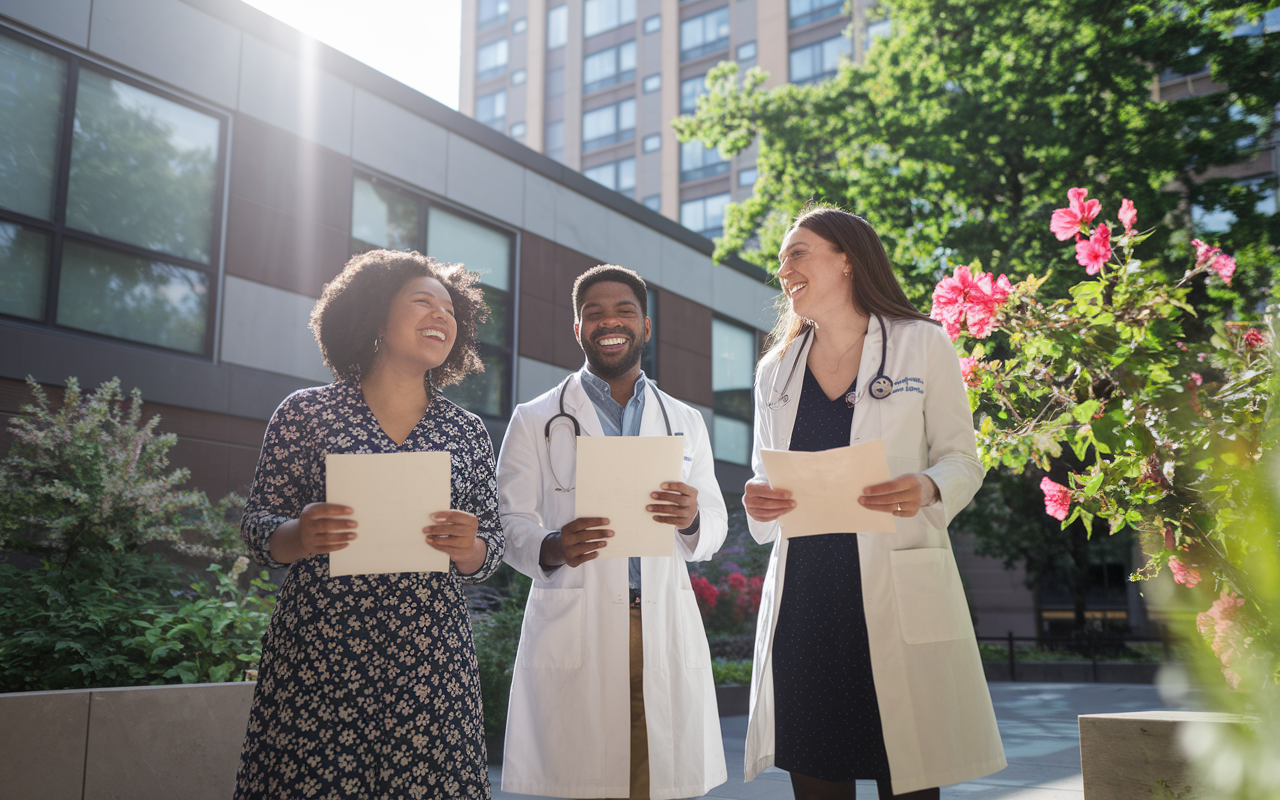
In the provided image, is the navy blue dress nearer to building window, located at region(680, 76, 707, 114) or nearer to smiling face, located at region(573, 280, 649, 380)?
smiling face, located at region(573, 280, 649, 380)

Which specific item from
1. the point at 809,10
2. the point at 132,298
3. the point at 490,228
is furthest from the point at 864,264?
the point at 809,10

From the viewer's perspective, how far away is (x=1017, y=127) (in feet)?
49.3

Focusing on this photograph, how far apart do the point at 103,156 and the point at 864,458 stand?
958 centimetres

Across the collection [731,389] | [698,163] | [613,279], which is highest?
[698,163]

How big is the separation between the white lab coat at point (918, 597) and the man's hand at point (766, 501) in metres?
0.15

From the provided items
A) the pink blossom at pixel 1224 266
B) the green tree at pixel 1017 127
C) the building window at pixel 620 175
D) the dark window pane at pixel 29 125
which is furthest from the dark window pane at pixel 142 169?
the building window at pixel 620 175

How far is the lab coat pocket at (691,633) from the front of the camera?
326 cm

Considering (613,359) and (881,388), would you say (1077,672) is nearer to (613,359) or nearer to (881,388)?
(613,359)

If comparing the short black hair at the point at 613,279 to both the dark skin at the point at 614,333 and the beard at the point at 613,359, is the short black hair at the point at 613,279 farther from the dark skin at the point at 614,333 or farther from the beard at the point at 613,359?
the beard at the point at 613,359

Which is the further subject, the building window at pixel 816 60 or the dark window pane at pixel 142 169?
the building window at pixel 816 60

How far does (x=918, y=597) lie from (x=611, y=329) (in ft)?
5.05

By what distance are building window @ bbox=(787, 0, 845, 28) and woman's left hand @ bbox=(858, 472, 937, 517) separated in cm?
4195

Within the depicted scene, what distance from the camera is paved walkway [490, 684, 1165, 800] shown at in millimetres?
5855

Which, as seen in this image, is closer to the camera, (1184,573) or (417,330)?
(417,330)
